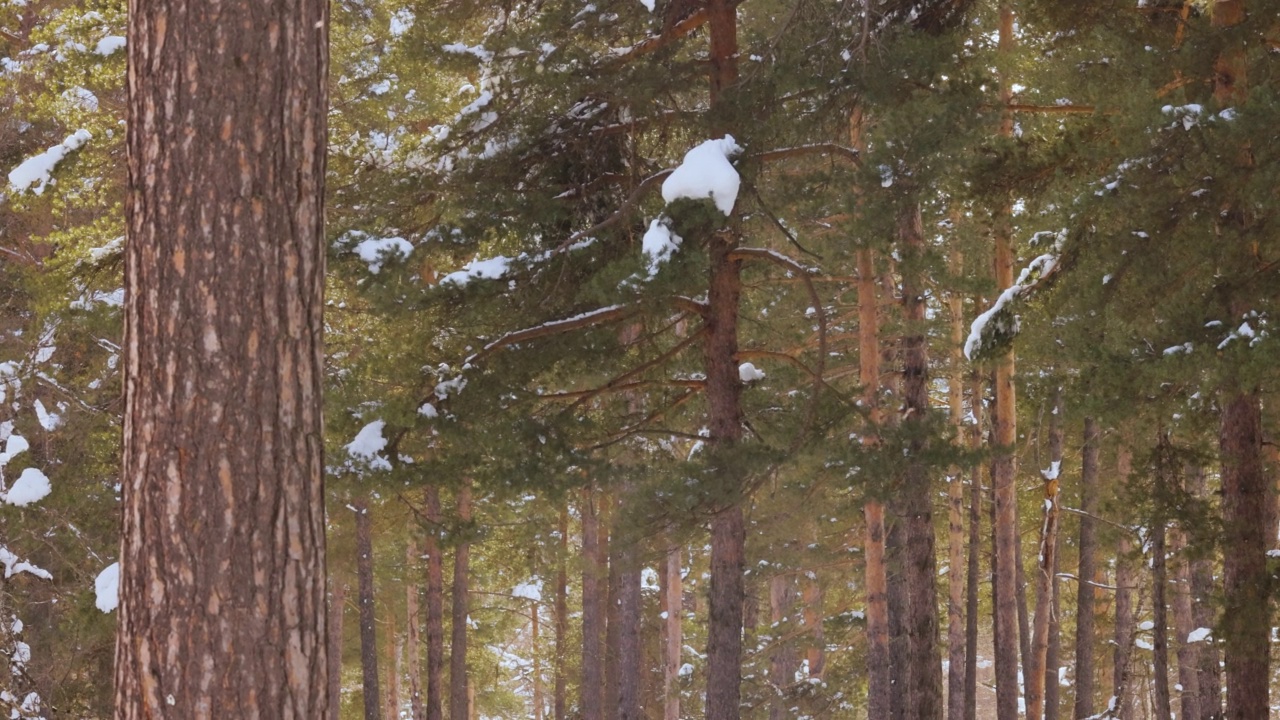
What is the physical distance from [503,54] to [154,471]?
6.12 m

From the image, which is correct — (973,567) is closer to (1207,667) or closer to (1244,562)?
(1207,667)

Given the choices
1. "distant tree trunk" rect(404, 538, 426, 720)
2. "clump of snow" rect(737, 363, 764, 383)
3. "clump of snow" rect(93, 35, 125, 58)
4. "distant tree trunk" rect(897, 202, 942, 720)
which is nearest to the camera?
"clump of snow" rect(93, 35, 125, 58)

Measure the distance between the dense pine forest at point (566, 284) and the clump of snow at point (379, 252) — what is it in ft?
0.08

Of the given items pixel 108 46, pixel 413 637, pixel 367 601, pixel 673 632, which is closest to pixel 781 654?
pixel 673 632

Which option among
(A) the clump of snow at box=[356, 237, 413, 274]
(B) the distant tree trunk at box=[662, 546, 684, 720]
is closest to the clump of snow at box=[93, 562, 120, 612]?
(A) the clump of snow at box=[356, 237, 413, 274]

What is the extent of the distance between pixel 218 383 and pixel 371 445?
5.30 meters

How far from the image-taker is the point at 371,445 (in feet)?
27.0

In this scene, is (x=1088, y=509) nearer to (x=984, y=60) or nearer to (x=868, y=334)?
(x=868, y=334)

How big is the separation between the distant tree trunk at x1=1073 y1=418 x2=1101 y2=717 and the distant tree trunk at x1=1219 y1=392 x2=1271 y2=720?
8249mm

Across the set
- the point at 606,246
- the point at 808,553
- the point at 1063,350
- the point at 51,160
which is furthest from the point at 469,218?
the point at 808,553

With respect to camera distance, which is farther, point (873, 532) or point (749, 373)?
point (873, 532)

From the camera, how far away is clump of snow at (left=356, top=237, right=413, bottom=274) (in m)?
7.85

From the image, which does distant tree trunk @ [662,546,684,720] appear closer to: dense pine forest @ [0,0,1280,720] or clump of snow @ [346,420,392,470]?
dense pine forest @ [0,0,1280,720]

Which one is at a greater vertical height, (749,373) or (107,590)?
(749,373)
